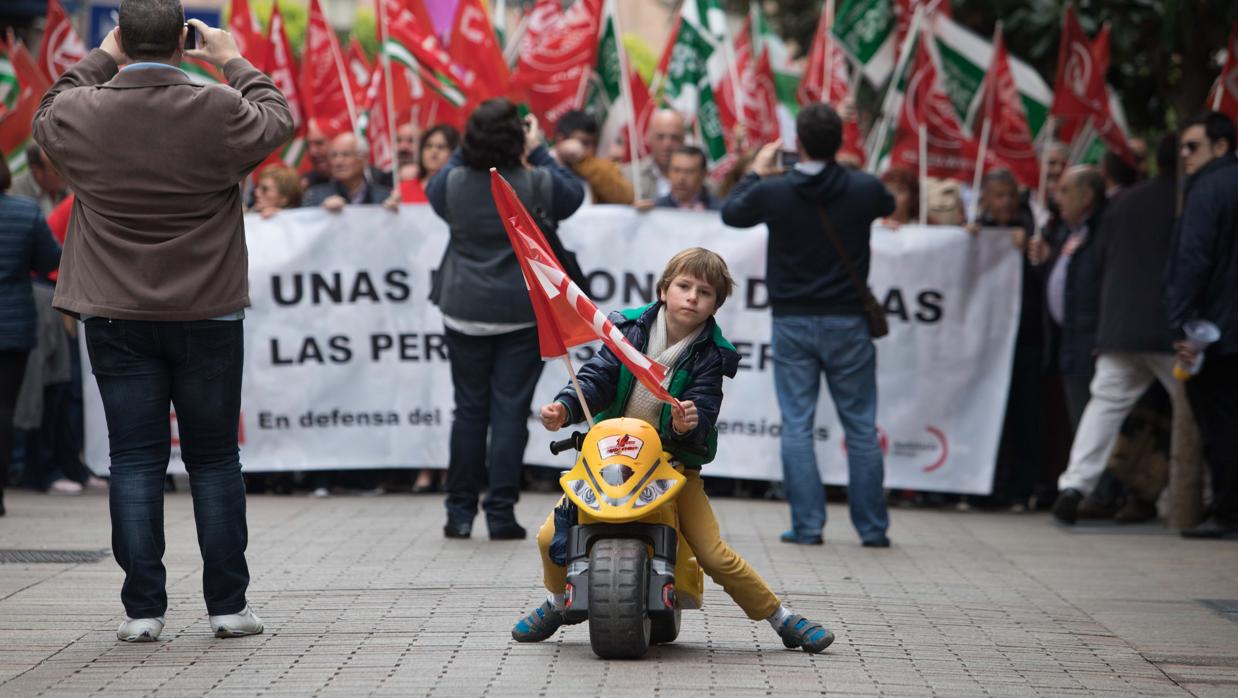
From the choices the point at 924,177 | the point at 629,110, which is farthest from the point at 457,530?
the point at 924,177

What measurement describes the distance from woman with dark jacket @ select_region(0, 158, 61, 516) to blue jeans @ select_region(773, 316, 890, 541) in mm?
3874

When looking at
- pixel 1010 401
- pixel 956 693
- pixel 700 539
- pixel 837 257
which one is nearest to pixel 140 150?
pixel 700 539

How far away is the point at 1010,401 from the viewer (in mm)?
11609

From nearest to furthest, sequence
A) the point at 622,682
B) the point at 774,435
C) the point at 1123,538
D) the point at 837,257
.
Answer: the point at 622,682
the point at 837,257
the point at 1123,538
the point at 774,435

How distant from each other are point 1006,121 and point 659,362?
7.37 metres

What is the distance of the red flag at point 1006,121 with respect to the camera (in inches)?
477

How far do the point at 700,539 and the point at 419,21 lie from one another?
674 centimetres

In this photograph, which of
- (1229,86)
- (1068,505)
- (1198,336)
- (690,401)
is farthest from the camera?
(1229,86)

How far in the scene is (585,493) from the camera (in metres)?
5.42

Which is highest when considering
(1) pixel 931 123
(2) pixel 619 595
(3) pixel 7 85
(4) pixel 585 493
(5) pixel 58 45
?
(5) pixel 58 45

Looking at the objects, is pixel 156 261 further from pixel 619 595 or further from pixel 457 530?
pixel 457 530

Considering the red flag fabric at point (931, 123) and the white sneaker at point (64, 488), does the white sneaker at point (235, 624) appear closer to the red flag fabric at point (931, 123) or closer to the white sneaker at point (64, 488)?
the white sneaker at point (64, 488)

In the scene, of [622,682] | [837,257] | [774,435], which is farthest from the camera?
[774,435]

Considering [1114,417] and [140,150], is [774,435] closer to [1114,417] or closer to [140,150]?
[1114,417]
